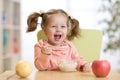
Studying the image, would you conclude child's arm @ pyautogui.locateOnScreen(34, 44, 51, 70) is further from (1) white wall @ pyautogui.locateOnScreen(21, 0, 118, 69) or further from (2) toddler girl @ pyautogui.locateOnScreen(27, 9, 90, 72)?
(1) white wall @ pyautogui.locateOnScreen(21, 0, 118, 69)

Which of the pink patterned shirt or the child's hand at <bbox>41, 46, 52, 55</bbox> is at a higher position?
the child's hand at <bbox>41, 46, 52, 55</bbox>

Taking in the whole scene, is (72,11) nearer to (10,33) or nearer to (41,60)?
(10,33)

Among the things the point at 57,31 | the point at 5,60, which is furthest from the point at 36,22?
the point at 5,60

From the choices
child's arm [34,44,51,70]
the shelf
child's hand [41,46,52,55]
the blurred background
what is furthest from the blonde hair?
the shelf

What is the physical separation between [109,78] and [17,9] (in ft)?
12.0

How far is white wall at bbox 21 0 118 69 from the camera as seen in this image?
5.06 metres

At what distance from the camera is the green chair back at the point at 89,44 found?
1857mm

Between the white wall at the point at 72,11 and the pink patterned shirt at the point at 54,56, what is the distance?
340 centimetres

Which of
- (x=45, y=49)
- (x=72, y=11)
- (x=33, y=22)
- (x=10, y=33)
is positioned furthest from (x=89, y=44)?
(x=72, y=11)

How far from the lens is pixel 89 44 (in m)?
1.88

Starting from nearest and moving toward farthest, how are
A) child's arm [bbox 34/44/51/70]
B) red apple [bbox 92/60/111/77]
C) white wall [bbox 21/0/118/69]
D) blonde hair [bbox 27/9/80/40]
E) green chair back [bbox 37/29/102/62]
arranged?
red apple [bbox 92/60/111/77], child's arm [bbox 34/44/51/70], blonde hair [bbox 27/9/80/40], green chair back [bbox 37/29/102/62], white wall [bbox 21/0/118/69]

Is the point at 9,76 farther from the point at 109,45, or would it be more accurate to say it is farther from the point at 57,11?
the point at 109,45

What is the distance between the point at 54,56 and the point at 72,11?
3.60 meters

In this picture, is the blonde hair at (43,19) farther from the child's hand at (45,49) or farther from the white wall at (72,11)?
the white wall at (72,11)
